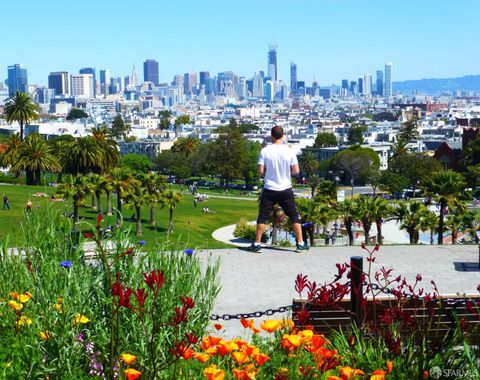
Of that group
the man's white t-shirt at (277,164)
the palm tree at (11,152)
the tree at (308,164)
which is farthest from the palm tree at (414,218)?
the tree at (308,164)

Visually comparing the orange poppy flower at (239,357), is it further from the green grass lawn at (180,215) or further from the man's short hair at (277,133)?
the green grass lawn at (180,215)

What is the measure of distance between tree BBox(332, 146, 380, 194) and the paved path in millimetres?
75753

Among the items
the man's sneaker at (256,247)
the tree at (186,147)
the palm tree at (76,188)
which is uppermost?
the man's sneaker at (256,247)

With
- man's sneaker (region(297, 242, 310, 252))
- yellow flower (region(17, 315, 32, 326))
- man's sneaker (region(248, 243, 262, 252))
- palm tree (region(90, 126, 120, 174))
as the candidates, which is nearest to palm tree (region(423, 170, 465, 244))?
man's sneaker (region(297, 242, 310, 252))

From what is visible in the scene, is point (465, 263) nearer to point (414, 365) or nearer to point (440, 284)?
point (440, 284)

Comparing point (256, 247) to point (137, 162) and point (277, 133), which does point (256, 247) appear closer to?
point (277, 133)

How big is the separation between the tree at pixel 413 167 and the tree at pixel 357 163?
665 centimetres

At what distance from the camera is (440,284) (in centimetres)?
843

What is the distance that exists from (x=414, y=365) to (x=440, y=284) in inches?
172

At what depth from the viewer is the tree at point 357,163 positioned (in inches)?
3413

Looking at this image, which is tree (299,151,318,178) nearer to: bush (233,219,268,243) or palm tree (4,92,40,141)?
palm tree (4,92,40,141)

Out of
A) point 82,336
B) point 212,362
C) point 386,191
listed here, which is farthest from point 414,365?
point 386,191

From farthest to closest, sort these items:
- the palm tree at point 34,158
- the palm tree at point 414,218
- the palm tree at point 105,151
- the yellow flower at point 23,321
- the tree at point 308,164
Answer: the tree at point 308,164 → the palm tree at point 34,158 → the palm tree at point 105,151 → the palm tree at point 414,218 → the yellow flower at point 23,321

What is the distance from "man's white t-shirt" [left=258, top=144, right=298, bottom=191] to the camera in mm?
9641
